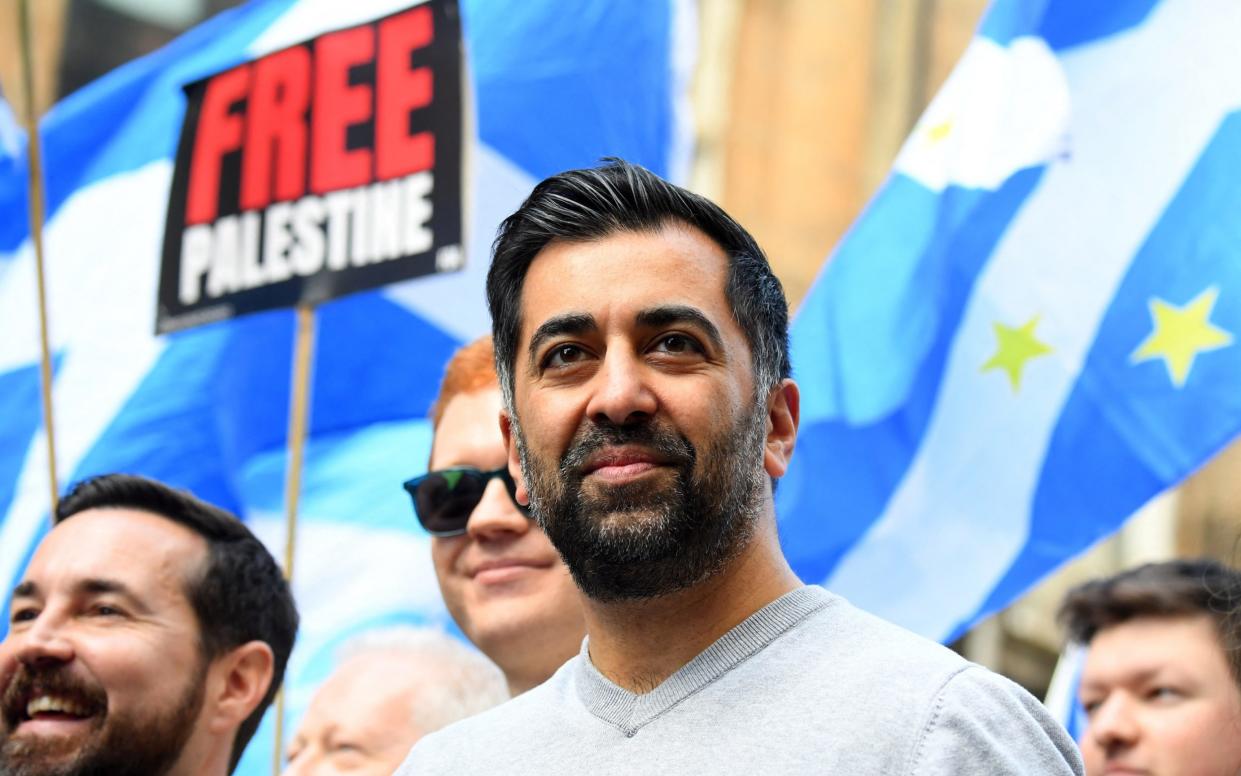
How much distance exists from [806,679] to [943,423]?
2.35m

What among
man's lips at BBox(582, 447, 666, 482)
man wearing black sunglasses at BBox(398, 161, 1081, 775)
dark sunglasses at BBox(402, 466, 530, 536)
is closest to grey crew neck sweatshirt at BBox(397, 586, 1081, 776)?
man wearing black sunglasses at BBox(398, 161, 1081, 775)

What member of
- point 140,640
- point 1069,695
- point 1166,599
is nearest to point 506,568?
point 140,640

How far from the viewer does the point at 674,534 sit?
2.02 meters

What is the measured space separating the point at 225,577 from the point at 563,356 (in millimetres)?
Result: 1538

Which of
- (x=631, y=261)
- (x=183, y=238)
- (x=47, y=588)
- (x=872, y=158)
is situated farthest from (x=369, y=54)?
(x=872, y=158)

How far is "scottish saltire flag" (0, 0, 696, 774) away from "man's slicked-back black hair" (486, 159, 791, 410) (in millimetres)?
2275

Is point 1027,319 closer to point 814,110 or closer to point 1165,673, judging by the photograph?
point 1165,673

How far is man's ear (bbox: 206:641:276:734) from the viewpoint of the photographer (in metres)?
3.26

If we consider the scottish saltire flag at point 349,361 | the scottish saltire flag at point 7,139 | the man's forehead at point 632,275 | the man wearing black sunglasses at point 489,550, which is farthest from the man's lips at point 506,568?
the scottish saltire flag at point 7,139

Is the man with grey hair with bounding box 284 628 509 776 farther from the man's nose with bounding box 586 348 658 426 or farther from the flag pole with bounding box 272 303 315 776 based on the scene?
the man's nose with bounding box 586 348 658 426

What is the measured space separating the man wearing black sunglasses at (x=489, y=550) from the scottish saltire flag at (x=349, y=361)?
1.20 meters

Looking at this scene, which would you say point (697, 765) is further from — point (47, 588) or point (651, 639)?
point (47, 588)

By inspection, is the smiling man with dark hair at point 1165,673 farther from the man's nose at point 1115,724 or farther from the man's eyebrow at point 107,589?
the man's eyebrow at point 107,589

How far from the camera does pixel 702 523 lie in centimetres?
203
